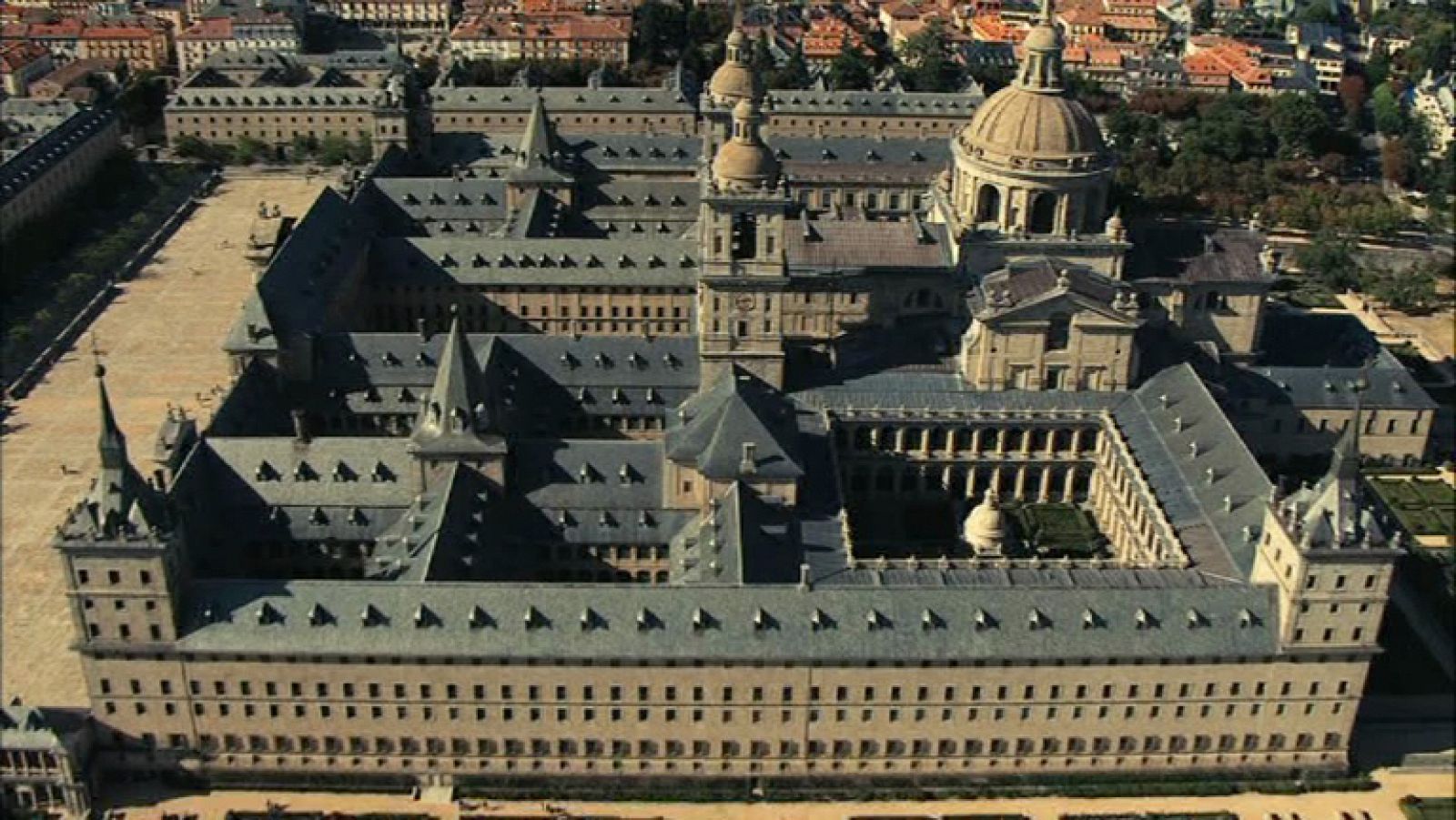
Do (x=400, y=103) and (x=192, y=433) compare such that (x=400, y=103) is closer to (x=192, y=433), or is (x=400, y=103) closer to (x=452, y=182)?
(x=452, y=182)

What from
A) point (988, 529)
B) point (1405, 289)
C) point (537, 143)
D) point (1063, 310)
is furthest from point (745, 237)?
point (1405, 289)

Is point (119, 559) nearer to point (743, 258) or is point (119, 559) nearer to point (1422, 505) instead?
point (743, 258)

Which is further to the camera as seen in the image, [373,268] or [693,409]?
[373,268]

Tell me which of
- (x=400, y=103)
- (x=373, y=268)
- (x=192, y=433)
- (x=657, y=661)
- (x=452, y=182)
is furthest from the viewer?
(x=400, y=103)

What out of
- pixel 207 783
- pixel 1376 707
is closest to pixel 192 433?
pixel 207 783

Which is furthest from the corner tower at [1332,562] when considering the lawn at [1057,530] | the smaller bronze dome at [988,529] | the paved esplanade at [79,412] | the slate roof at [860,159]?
the slate roof at [860,159]

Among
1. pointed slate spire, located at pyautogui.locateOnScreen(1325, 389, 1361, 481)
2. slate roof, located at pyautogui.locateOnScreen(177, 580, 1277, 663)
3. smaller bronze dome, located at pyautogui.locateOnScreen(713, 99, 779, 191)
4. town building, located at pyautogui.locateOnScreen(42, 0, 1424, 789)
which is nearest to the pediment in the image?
town building, located at pyautogui.locateOnScreen(42, 0, 1424, 789)
